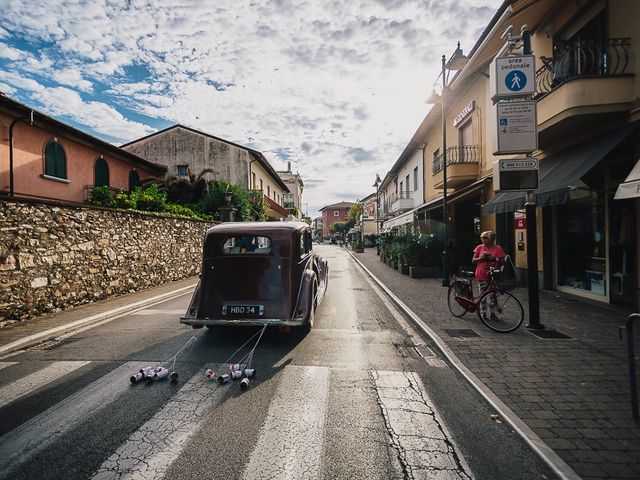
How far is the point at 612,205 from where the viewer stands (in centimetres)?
788

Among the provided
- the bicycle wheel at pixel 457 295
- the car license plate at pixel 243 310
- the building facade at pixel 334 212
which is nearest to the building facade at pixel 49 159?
the car license plate at pixel 243 310

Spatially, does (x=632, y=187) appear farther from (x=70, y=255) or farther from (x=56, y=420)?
(x=70, y=255)

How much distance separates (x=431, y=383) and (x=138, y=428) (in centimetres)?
301

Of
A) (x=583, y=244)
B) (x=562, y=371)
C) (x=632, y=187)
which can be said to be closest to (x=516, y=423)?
(x=562, y=371)

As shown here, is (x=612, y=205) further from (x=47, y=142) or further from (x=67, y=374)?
(x=47, y=142)

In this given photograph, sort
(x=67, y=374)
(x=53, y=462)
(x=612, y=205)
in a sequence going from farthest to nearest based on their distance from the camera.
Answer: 1. (x=612, y=205)
2. (x=67, y=374)
3. (x=53, y=462)

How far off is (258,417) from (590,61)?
975 centimetres

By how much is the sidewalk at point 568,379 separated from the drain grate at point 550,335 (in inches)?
4.3

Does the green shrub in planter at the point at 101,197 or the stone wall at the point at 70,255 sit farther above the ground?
the green shrub in planter at the point at 101,197

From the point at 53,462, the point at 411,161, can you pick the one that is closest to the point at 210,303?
the point at 53,462

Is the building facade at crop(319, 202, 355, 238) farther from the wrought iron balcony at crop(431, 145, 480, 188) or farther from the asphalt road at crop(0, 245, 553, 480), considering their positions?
the asphalt road at crop(0, 245, 553, 480)

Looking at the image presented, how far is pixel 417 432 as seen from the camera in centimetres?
304

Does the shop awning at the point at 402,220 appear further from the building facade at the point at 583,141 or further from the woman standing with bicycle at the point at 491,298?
the woman standing with bicycle at the point at 491,298

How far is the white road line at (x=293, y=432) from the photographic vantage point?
254 cm
